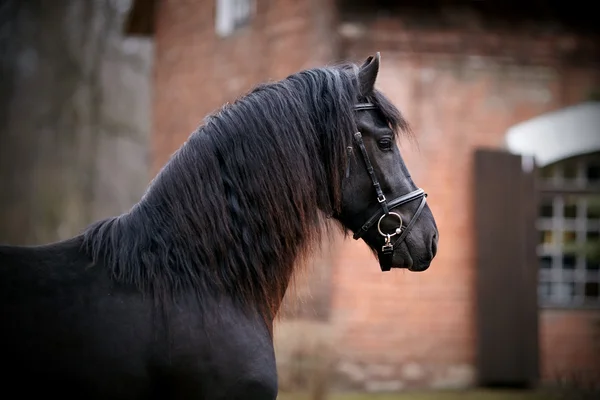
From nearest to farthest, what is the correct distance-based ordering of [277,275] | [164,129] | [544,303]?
[277,275] → [544,303] → [164,129]

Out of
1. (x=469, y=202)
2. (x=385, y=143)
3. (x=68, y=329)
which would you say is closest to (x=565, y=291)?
(x=469, y=202)

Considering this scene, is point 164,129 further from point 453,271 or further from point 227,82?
point 453,271

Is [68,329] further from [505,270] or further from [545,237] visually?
[545,237]

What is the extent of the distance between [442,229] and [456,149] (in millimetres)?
1054

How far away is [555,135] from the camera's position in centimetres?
995

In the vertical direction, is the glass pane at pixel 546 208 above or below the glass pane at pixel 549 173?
below

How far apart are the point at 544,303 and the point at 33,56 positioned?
17.1 meters

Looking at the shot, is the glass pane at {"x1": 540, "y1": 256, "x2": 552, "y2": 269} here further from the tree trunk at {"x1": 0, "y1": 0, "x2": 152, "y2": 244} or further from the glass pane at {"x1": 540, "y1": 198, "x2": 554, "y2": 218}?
the tree trunk at {"x1": 0, "y1": 0, "x2": 152, "y2": 244}

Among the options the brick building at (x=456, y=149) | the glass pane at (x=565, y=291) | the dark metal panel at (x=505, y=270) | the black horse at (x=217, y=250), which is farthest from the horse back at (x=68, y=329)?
the glass pane at (x=565, y=291)

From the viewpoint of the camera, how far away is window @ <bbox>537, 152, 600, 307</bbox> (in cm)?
1022

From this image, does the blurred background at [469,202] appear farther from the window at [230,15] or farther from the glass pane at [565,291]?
the window at [230,15]

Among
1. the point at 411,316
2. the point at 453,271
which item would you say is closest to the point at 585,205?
the point at 453,271

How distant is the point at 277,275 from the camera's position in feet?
10.7

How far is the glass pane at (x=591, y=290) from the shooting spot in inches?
405
